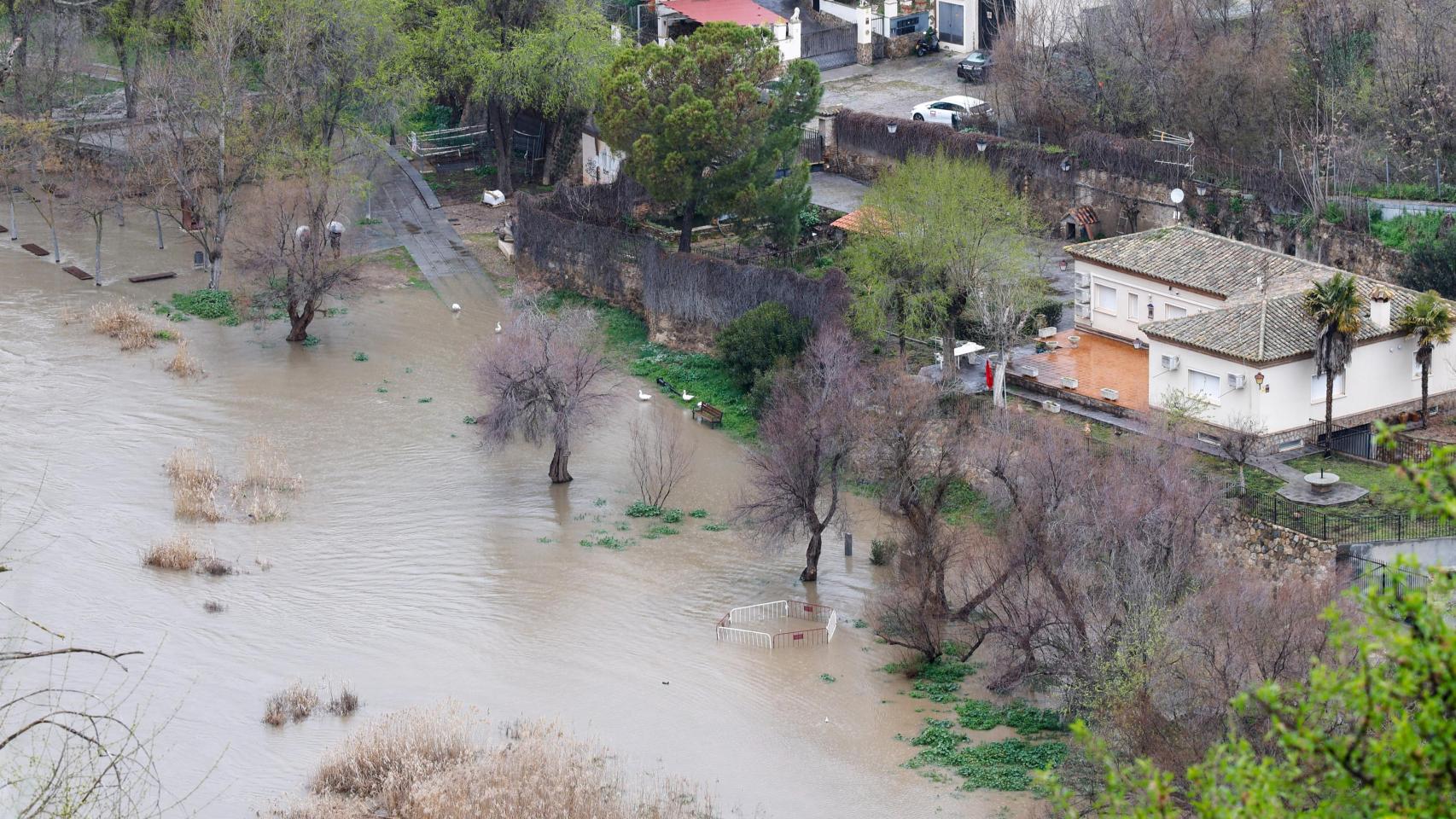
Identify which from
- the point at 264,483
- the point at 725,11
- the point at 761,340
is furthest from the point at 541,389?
the point at 725,11

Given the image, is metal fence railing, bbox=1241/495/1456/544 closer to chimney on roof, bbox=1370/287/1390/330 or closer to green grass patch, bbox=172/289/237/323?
A: chimney on roof, bbox=1370/287/1390/330

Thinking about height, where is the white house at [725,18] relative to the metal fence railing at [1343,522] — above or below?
above

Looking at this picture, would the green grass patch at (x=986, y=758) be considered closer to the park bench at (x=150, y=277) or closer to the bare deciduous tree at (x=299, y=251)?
the bare deciduous tree at (x=299, y=251)

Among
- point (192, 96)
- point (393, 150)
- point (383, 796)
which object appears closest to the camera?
point (383, 796)

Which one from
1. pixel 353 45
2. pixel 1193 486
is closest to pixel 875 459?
pixel 1193 486

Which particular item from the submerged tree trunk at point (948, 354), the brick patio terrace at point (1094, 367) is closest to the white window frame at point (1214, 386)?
the brick patio terrace at point (1094, 367)

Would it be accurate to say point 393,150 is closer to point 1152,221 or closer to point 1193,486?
point 1152,221

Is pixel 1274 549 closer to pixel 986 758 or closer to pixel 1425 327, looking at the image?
pixel 1425 327
